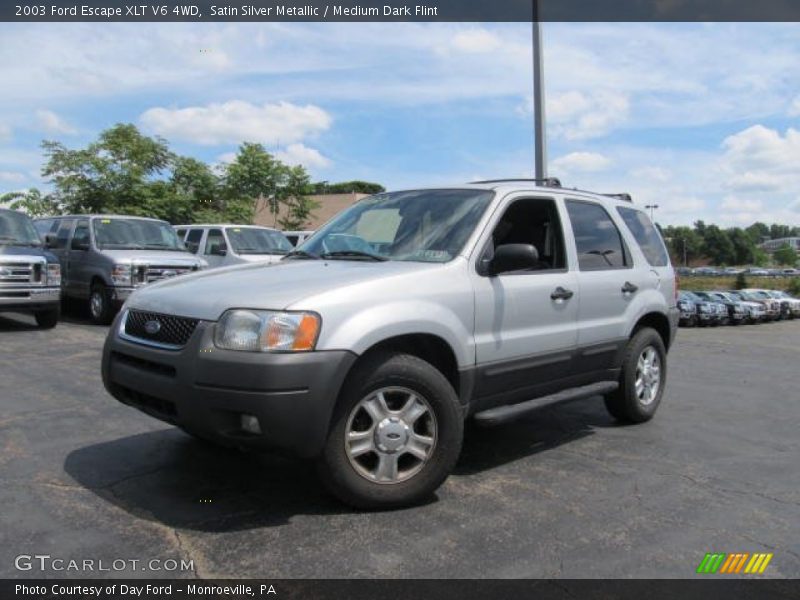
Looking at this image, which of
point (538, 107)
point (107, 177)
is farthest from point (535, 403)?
point (107, 177)

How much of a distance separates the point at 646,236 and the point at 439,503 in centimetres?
346

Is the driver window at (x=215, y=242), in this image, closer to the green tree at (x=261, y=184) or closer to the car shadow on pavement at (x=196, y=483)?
the car shadow on pavement at (x=196, y=483)

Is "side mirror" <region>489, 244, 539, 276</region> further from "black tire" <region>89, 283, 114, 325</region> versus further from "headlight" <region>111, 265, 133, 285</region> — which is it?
"black tire" <region>89, 283, 114, 325</region>

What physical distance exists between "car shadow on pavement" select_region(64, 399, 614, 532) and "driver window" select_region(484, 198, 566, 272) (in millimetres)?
1132

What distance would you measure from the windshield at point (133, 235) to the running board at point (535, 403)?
31.3 ft

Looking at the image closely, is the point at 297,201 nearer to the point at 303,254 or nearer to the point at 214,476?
the point at 303,254

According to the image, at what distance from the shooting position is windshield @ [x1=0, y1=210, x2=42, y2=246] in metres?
11.0

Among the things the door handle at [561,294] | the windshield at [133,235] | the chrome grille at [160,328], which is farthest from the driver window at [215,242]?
the door handle at [561,294]

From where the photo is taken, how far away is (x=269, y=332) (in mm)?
3320

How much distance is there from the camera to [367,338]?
3498mm
